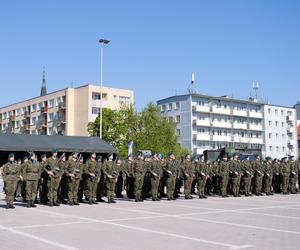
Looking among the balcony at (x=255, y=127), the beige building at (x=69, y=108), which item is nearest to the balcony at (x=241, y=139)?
the balcony at (x=255, y=127)

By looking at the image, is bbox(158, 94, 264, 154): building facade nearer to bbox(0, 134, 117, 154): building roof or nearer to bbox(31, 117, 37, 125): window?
bbox(31, 117, 37, 125): window

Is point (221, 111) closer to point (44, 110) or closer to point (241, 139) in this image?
point (241, 139)

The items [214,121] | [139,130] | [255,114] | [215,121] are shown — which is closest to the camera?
[139,130]

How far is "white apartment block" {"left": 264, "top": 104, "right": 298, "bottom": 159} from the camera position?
279 ft

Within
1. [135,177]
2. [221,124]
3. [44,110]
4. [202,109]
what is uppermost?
[202,109]

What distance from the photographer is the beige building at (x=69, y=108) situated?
219 ft

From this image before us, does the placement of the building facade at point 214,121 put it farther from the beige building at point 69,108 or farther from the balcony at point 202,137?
the beige building at point 69,108

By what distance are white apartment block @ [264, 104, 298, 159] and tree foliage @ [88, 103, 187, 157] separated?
123ft

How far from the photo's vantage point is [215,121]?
Result: 78438 mm

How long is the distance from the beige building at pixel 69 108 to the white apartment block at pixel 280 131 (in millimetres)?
30282

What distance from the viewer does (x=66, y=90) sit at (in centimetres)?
6956

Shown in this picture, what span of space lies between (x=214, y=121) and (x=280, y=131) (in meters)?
17.3

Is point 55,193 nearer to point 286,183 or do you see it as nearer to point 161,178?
point 161,178

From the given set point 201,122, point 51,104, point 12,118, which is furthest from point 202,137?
point 12,118
